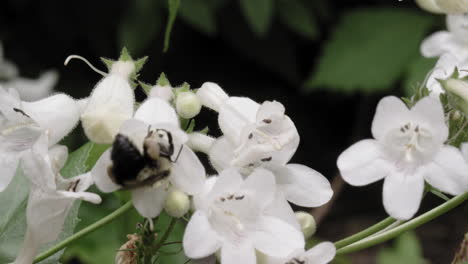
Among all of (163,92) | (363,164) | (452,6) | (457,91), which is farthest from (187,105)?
(452,6)

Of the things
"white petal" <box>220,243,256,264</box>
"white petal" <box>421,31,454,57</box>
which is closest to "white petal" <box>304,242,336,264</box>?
"white petal" <box>220,243,256,264</box>

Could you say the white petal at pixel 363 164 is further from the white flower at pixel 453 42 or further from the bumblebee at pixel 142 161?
the white flower at pixel 453 42

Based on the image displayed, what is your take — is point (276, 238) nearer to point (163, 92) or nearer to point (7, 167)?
point (163, 92)

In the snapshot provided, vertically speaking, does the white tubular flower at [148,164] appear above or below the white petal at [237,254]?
above

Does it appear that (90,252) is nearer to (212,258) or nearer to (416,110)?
(212,258)

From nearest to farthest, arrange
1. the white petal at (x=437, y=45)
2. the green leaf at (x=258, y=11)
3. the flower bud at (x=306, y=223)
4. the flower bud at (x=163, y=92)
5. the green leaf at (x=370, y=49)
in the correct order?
the flower bud at (x=163, y=92), the flower bud at (x=306, y=223), the white petal at (x=437, y=45), the green leaf at (x=258, y=11), the green leaf at (x=370, y=49)

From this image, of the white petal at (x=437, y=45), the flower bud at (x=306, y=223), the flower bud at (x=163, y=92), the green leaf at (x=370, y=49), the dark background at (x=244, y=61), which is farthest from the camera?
the dark background at (x=244, y=61)

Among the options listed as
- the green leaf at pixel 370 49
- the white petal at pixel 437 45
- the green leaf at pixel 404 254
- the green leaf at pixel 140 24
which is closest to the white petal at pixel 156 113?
the white petal at pixel 437 45
